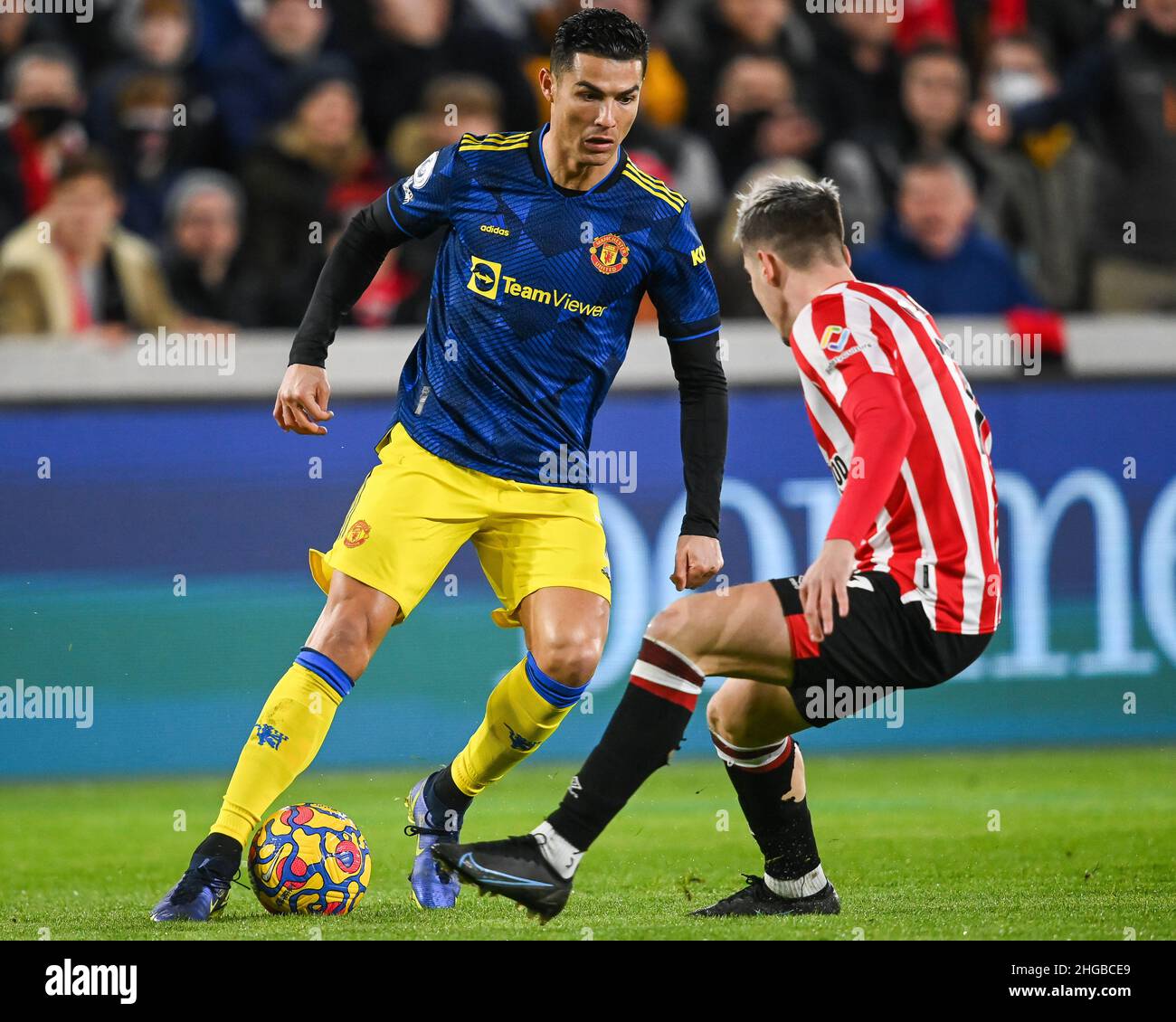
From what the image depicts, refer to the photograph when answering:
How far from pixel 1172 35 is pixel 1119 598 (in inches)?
149

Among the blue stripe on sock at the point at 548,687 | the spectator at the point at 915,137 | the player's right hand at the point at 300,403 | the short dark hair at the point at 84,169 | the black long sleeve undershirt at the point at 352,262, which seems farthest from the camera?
the spectator at the point at 915,137

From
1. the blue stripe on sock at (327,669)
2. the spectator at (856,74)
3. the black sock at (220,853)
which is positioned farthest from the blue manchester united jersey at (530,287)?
the spectator at (856,74)

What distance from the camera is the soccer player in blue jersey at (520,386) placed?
4766 millimetres

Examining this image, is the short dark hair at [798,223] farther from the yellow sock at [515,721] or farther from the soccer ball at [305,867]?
the soccer ball at [305,867]

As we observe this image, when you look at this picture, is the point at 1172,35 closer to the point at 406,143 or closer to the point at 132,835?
the point at 406,143

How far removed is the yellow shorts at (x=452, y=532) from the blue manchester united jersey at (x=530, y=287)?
0.22 feet

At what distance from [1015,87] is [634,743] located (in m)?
7.31

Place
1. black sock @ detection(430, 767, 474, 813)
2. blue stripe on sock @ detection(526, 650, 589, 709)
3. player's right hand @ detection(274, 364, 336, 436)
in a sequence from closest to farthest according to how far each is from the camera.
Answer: player's right hand @ detection(274, 364, 336, 436), blue stripe on sock @ detection(526, 650, 589, 709), black sock @ detection(430, 767, 474, 813)

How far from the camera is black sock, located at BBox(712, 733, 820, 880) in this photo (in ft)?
15.0

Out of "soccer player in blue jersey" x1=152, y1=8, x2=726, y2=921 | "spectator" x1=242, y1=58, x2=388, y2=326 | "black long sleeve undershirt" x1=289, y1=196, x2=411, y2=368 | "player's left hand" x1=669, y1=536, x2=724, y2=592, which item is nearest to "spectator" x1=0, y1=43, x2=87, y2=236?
"spectator" x1=242, y1=58, x2=388, y2=326

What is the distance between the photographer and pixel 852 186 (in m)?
9.56

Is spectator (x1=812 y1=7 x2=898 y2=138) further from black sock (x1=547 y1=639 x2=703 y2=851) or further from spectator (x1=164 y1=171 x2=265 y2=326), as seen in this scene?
black sock (x1=547 y1=639 x2=703 y2=851)

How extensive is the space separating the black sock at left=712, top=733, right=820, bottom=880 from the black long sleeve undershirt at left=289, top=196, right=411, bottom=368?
1.69 metres

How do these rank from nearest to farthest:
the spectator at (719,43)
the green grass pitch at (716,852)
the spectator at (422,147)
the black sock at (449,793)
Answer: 1. the green grass pitch at (716,852)
2. the black sock at (449,793)
3. the spectator at (422,147)
4. the spectator at (719,43)
